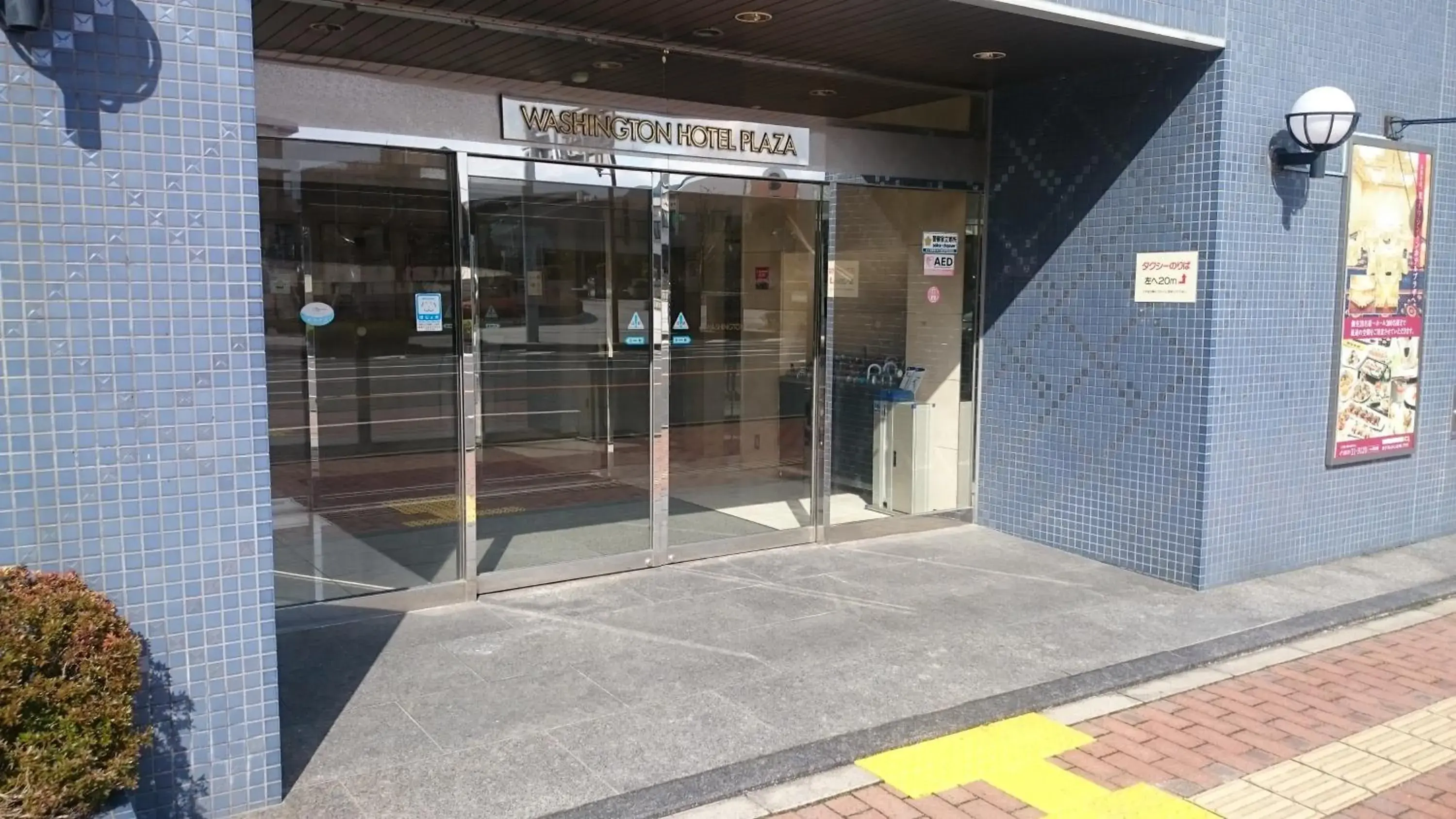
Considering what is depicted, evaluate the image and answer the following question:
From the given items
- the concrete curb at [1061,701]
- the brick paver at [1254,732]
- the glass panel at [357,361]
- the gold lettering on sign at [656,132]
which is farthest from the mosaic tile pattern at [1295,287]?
the glass panel at [357,361]

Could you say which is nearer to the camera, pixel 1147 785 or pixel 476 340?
pixel 1147 785

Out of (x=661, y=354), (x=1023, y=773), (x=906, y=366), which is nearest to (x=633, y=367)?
(x=661, y=354)

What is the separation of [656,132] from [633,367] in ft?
6.19

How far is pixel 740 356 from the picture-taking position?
8266 millimetres

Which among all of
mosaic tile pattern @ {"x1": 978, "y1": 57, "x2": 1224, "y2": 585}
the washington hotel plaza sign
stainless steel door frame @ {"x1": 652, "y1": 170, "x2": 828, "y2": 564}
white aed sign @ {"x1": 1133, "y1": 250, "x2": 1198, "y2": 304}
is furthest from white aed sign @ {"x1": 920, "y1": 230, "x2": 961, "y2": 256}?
white aed sign @ {"x1": 1133, "y1": 250, "x2": 1198, "y2": 304}

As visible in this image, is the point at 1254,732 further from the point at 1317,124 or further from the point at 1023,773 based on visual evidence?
the point at 1317,124

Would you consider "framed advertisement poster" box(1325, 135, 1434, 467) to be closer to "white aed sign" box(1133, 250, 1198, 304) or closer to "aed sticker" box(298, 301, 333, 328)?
"white aed sign" box(1133, 250, 1198, 304)

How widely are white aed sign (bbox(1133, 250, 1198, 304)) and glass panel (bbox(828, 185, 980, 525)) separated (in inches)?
60.4

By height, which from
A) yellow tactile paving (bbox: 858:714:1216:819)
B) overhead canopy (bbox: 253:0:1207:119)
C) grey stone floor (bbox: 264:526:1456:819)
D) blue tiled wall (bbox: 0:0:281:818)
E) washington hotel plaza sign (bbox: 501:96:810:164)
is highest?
overhead canopy (bbox: 253:0:1207:119)

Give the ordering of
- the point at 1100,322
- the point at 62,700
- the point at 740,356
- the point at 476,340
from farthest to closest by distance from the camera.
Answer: the point at 740,356
the point at 1100,322
the point at 476,340
the point at 62,700

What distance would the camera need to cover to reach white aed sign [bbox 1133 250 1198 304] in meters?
6.88

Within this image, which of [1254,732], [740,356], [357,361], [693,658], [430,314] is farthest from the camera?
[740,356]

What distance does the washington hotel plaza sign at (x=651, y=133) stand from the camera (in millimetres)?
6422

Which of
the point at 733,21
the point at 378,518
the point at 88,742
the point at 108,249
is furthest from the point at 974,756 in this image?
the point at 378,518
